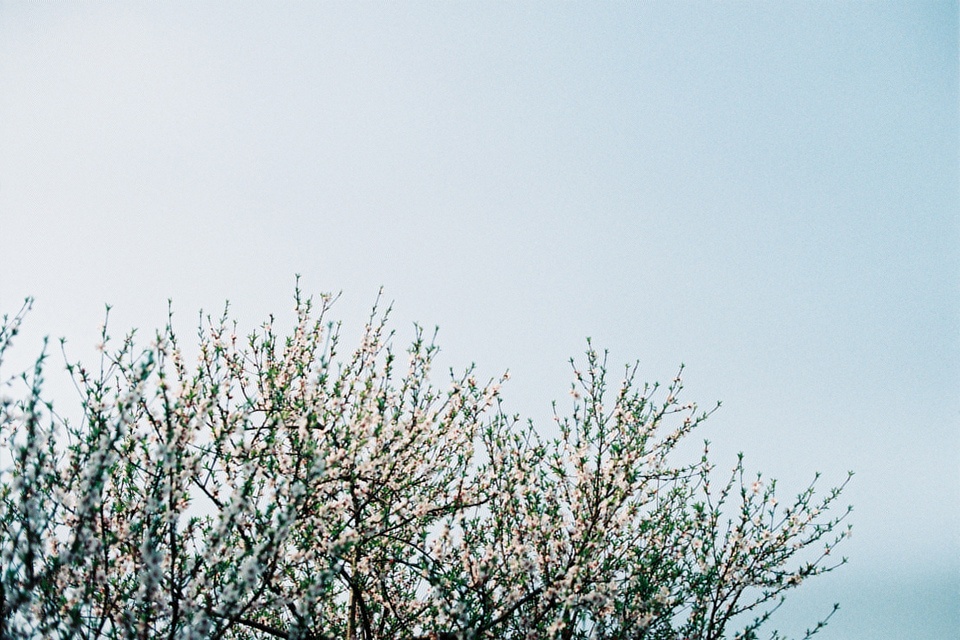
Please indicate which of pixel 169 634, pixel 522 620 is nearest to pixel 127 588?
pixel 169 634

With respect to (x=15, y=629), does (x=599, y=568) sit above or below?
above

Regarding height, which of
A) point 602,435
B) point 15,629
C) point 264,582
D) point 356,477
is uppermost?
point 602,435

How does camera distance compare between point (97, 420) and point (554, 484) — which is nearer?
point (97, 420)

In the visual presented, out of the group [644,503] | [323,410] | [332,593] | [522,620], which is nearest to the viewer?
[522,620]

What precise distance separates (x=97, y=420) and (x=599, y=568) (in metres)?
3.93

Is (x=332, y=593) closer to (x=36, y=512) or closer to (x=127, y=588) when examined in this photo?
(x=127, y=588)

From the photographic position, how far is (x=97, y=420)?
165 inches


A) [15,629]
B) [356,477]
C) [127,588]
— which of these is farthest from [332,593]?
[15,629]

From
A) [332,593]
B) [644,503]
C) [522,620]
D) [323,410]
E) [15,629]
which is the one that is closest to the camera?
[15,629]

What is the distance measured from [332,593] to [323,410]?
2.88 meters

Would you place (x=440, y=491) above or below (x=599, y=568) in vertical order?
above

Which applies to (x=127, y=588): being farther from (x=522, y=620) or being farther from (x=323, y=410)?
(x=522, y=620)

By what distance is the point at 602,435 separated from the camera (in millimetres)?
5902

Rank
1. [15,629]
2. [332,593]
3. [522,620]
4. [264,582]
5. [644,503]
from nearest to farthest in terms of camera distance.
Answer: [15,629], [264,582], [522,620], [644,503], [332,593]
